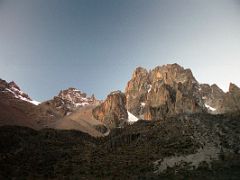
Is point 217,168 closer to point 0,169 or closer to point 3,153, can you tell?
point 0,169

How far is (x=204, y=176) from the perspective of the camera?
75375 mm

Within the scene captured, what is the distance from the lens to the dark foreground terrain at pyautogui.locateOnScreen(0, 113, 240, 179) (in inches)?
3297

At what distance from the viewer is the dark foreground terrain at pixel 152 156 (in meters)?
83.8

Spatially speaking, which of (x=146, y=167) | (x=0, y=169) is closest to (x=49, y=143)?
(x=0, y=169)

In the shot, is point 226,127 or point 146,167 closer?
point 146,167

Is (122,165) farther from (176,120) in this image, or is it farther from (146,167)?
(176,120)

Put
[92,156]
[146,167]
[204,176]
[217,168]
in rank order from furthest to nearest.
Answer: [92,156], [146,167], [217,168], [204,176]

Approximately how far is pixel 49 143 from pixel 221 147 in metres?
72.9

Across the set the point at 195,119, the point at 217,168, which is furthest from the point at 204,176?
the point at 195,119

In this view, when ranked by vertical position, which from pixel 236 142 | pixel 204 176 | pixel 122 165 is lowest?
pixel 204 176

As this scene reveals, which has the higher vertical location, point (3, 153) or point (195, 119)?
point (195, 119)

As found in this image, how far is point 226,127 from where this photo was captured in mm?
111625

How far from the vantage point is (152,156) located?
99.8 m

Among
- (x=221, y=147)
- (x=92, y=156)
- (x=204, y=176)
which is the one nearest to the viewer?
(x=204, y=176)
